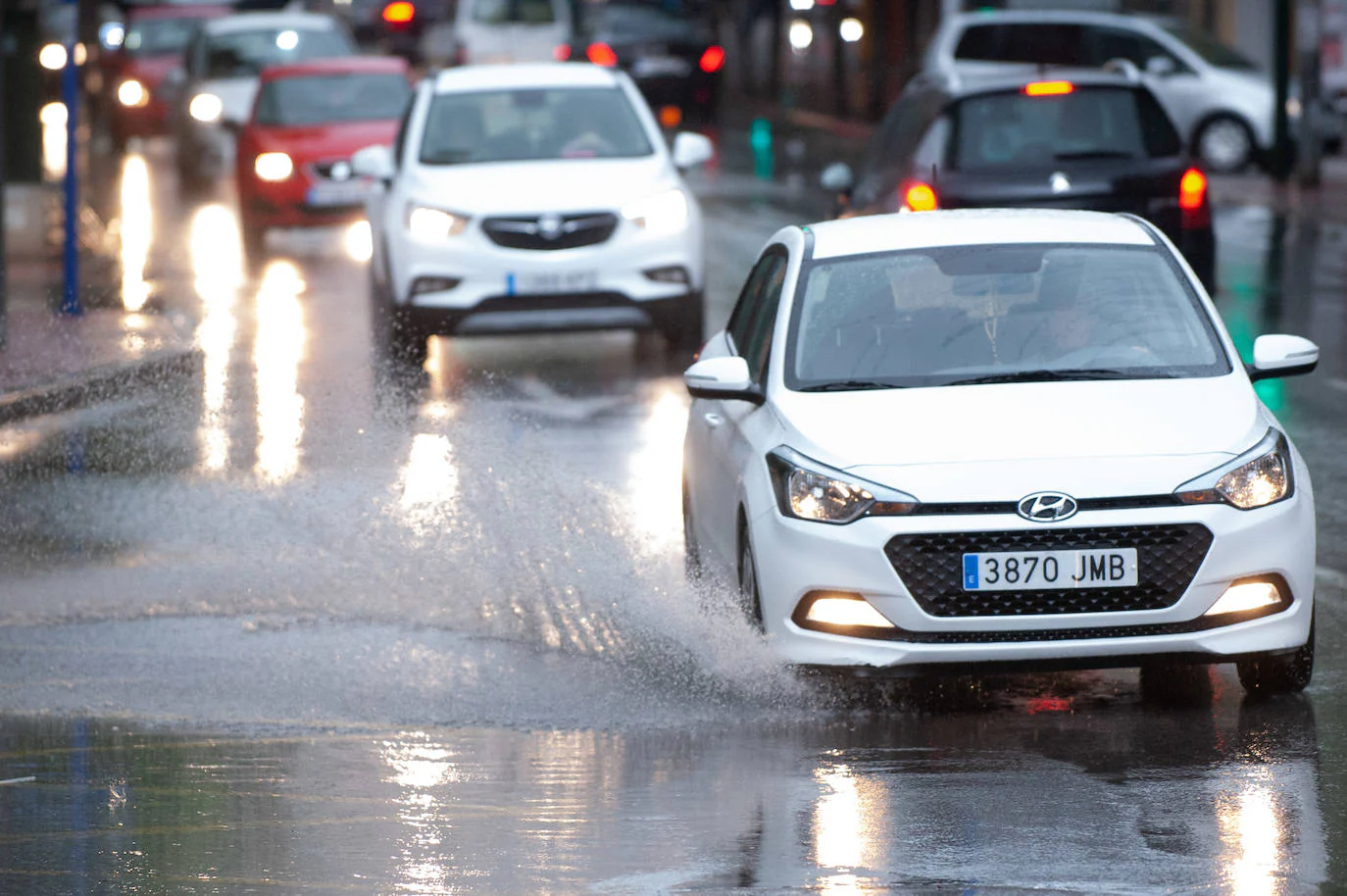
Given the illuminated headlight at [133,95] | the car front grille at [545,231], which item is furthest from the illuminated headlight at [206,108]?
the car front grille at [545,231]

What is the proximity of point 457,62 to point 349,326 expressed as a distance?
79.8ft

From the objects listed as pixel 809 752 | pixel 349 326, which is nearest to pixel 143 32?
pixel 349 326

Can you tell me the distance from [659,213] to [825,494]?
9.06 metres

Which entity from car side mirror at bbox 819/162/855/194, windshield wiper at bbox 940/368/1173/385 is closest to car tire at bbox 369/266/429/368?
car side mirror at bbox 819/162/855/194

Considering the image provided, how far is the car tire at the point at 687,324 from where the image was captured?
16.5m

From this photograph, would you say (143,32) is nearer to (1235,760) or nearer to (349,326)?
(349,326)

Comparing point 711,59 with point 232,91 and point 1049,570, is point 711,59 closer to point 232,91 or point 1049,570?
point 232,91

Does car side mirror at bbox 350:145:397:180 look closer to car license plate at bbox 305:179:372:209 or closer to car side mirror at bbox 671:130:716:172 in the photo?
car side mirror at bbox 671:130:716:172

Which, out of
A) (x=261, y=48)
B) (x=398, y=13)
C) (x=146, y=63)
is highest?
(x=261, y=48)

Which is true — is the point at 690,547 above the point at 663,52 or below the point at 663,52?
above

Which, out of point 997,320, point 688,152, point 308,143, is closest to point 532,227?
point 688,152

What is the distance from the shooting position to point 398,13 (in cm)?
5956

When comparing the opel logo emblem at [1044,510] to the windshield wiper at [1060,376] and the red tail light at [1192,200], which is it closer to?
the windshield wiper at [1060,376]

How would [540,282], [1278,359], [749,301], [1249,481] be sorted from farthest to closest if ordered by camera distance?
[540,282] < [749,301] < [1278,359] < [1249,481]
